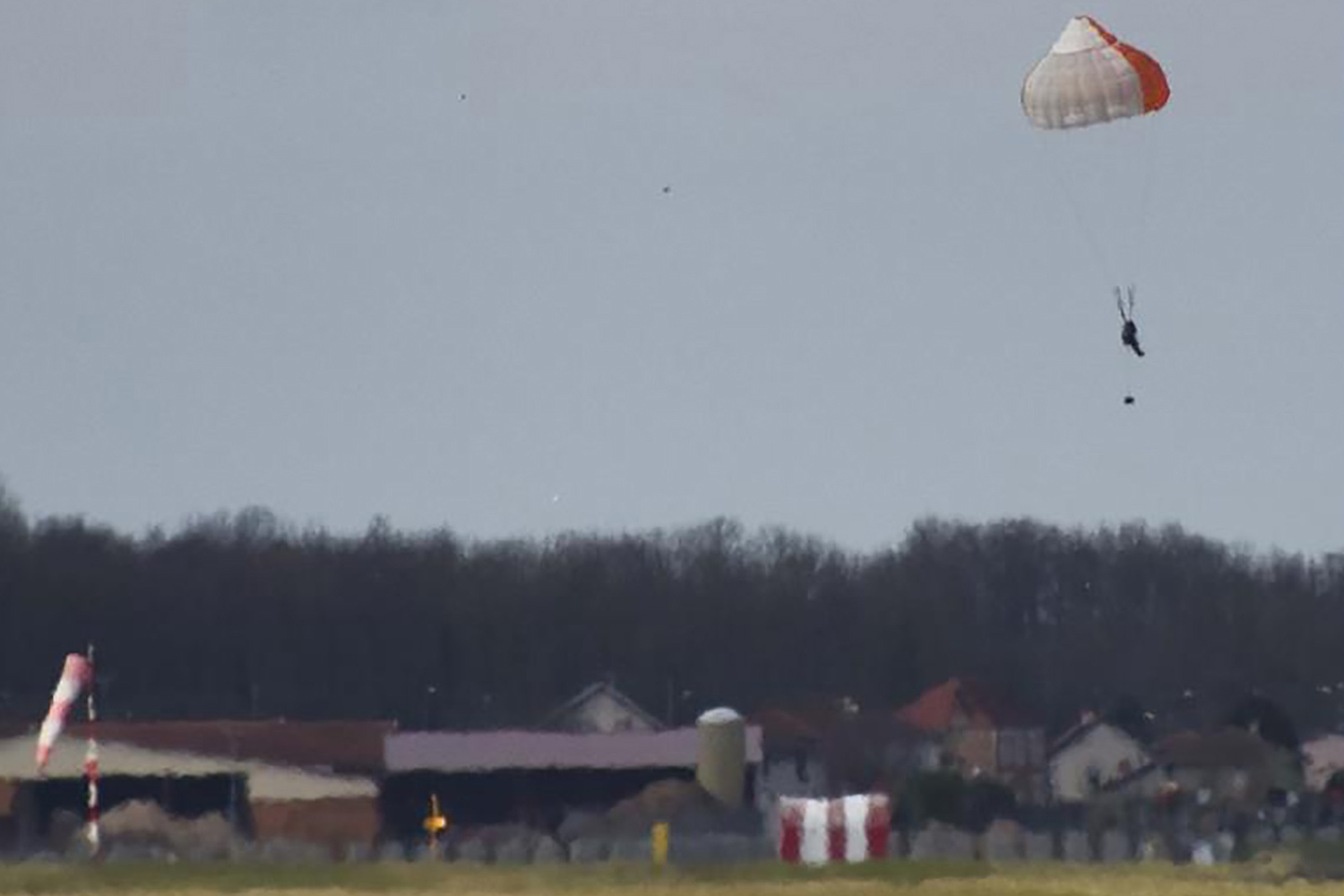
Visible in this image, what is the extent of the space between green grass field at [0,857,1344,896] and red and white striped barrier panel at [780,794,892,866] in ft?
26.2

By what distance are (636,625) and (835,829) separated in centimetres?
9378

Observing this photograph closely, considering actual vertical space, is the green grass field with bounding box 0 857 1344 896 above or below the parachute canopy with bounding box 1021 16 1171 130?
below

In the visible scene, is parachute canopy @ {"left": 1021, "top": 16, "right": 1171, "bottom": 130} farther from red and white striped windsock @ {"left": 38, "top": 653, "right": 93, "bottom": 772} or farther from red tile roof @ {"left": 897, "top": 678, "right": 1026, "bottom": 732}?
red tile roof @ {"left": 897, "top": 678, "right": 1026, "bottom": 732}

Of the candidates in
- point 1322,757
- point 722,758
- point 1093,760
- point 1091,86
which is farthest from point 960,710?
point 1091,86

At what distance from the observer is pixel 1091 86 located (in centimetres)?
5156

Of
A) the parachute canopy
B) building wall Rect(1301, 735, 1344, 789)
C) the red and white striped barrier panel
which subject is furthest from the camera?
building wall Rect(1301, 735, 1344, 789)

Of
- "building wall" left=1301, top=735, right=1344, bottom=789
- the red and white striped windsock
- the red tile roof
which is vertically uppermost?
the red tile roof

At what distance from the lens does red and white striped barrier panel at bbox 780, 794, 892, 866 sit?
198 ft

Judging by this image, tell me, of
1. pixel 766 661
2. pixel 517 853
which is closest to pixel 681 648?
pixel 766 661

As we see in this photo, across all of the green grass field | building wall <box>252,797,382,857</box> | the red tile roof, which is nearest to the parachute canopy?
the green grass field

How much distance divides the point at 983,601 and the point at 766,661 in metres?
18.9

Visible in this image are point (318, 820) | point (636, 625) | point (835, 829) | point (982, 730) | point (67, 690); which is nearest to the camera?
point (67, 690)

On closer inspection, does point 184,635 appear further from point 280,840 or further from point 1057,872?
point 1057,872

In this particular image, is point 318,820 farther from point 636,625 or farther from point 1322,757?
point 636,625
